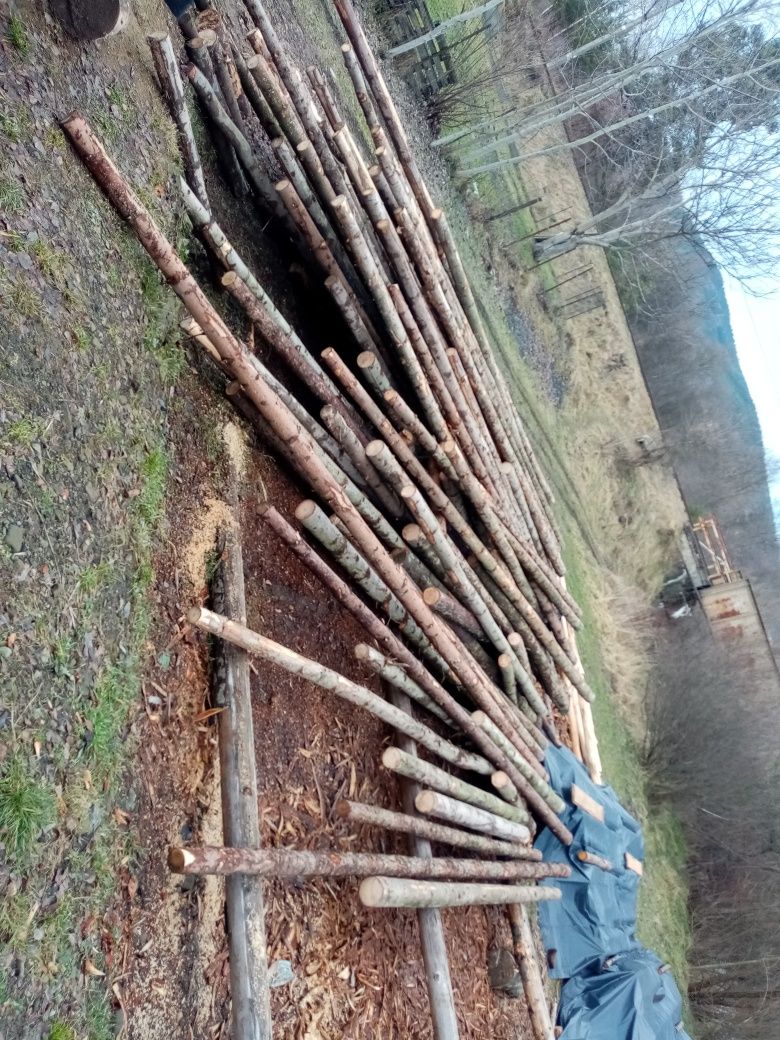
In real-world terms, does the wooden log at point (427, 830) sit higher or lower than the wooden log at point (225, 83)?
lower

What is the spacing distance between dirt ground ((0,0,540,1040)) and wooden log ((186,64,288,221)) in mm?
441

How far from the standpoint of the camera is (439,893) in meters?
4.15

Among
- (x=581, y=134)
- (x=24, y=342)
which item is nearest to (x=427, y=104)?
(x=581, y=134)

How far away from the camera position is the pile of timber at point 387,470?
3.95 meters

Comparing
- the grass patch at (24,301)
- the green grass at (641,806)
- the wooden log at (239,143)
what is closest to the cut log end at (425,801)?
the grass patch at (24,301)

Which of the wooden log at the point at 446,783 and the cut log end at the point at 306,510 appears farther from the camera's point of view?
the wooden log at the point at 446,783

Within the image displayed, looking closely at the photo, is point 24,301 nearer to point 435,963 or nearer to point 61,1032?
point 61,1032

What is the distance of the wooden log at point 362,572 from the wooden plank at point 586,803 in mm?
2026

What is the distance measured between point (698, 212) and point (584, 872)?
377 inches

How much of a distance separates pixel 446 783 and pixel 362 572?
1438 millimetres

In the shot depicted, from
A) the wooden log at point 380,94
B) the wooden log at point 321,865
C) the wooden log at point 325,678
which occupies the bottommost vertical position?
the wooden log at point 321,865

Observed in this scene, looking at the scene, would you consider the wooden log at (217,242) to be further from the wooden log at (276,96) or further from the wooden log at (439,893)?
the wooden log at (439,893)

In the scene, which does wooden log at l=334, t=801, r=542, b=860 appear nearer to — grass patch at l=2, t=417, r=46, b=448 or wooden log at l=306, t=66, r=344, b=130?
grass patch at l=2, t=417, r=46, b=448

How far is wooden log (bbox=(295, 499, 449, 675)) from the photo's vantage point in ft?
13.1
